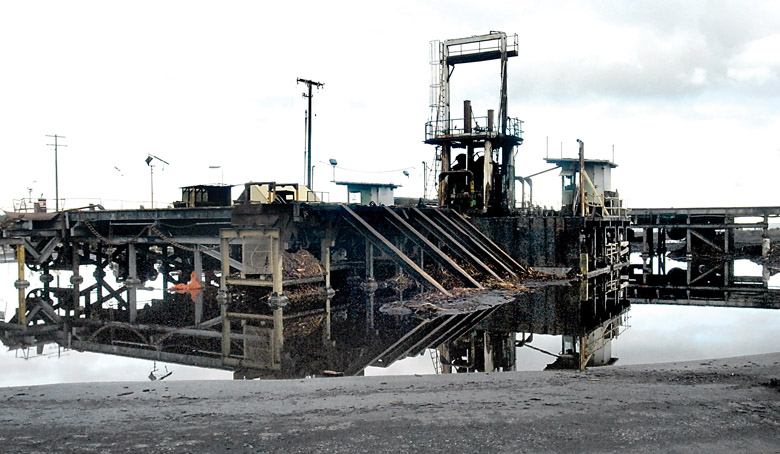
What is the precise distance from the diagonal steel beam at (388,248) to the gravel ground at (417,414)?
1026cm

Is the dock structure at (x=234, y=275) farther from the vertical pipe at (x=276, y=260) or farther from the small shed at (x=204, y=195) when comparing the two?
the small shed at (x=204, y=195)

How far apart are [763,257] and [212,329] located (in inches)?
1759

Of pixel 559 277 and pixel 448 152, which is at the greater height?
pixel 448 152

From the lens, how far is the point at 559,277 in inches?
1132

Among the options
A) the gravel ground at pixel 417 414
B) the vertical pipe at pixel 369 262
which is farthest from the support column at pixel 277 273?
the gravel ground at pixel 417 414

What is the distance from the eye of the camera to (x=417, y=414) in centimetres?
727

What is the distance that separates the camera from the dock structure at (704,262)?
25266 mm

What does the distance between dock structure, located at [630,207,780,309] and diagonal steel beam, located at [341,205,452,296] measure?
32.6ft

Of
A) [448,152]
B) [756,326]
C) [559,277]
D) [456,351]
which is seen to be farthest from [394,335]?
[448,152]

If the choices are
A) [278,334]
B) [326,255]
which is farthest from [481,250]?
[278,334]

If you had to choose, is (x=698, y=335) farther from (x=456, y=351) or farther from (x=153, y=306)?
(x=153, y=306)

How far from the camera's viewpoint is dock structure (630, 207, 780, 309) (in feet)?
82.9

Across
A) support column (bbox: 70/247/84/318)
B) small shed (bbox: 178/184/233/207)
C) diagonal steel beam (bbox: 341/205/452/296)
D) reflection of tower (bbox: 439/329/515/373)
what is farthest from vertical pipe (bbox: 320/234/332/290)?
small shed (bbox: 178/184/233/207)

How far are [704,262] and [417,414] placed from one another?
4290cm
